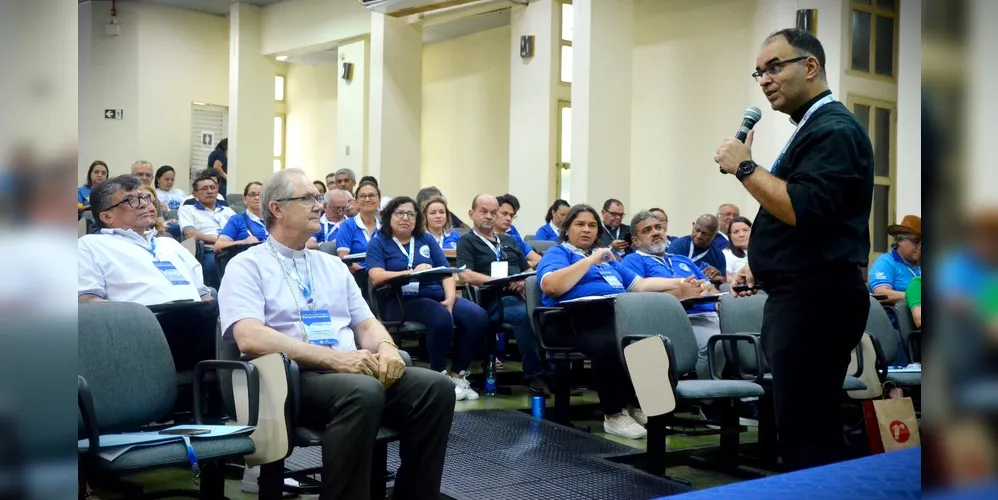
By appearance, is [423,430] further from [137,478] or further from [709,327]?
[709,327]

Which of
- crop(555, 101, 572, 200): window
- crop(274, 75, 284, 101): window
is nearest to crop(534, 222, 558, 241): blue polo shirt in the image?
crop(555, 101, 572, 200): window

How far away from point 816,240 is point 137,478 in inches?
103

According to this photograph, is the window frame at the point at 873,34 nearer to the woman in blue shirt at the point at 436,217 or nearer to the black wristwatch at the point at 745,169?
the woman in blue shirt at the point at 436,217

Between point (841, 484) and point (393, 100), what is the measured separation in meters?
9.64

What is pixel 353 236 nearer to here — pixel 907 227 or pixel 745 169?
pixel 907 227

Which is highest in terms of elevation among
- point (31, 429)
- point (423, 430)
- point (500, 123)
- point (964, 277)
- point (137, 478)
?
point (500, 123)

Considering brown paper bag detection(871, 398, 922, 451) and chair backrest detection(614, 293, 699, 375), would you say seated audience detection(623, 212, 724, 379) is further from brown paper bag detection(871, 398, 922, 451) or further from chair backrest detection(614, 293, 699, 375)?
brown paper bag detection(871, 398, 922, 451)

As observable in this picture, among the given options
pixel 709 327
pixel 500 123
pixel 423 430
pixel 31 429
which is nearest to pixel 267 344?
pixel 423 430

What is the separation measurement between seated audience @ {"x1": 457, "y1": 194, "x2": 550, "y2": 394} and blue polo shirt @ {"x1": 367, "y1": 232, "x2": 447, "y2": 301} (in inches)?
9.3

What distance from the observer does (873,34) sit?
7824mm

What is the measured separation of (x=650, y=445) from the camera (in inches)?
136

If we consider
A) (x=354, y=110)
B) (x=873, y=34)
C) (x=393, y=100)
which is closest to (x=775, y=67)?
(x=873, y=34)

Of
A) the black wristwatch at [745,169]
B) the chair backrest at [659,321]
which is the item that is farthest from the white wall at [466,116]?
the black wristwatch at [745,169]

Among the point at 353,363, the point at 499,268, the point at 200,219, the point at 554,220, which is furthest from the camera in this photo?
the point at 554,220
